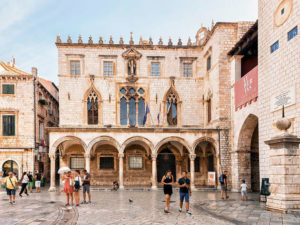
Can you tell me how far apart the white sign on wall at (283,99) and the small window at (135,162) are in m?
14.9

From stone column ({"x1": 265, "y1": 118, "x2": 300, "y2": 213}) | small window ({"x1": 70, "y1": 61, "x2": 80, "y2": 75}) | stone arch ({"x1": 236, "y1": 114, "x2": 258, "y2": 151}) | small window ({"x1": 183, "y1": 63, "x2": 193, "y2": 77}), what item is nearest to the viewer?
stone column ({"x1": 265, "y1": 118, "x2": 300, "y2": 213})

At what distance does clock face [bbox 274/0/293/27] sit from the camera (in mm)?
14465

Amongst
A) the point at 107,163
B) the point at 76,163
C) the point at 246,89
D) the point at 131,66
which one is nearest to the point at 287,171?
the point at 246,89

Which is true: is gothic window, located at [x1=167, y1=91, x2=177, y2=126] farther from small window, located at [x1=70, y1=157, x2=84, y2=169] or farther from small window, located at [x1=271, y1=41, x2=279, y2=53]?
small window, located at [x1=271, y1=41, x2=279, y2=53]

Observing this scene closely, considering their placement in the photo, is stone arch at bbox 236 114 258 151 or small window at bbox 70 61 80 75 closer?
stone arch at bbox 236 114 258 151

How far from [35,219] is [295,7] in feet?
44.9

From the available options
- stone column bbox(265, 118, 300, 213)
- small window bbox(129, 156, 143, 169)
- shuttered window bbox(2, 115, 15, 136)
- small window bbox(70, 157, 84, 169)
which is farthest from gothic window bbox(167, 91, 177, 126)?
stone column bbox(265, 118, 300, 213)

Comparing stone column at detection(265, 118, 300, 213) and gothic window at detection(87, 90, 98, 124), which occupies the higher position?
gothic window at detection(87, 90, 98, 124)

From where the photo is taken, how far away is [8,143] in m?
26.4

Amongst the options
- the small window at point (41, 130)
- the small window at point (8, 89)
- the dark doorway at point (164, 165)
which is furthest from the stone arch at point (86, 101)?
the dark doorway at point (164, 165)

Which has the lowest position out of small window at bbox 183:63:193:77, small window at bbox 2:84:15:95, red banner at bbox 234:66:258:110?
red banner at bbox 234:66:258:110

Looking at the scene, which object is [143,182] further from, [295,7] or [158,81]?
[295,7]

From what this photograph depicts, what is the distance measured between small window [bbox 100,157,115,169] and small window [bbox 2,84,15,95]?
9.60 meters

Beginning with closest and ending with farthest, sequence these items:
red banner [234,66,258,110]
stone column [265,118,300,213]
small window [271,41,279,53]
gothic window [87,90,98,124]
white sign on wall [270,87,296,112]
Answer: stone column [265,118,300,213] → white sign on wall [270,87,296,112] → small window [271,41,279,53] → red banner [234,66,258,110] → gothic window [87,90,98,124]
